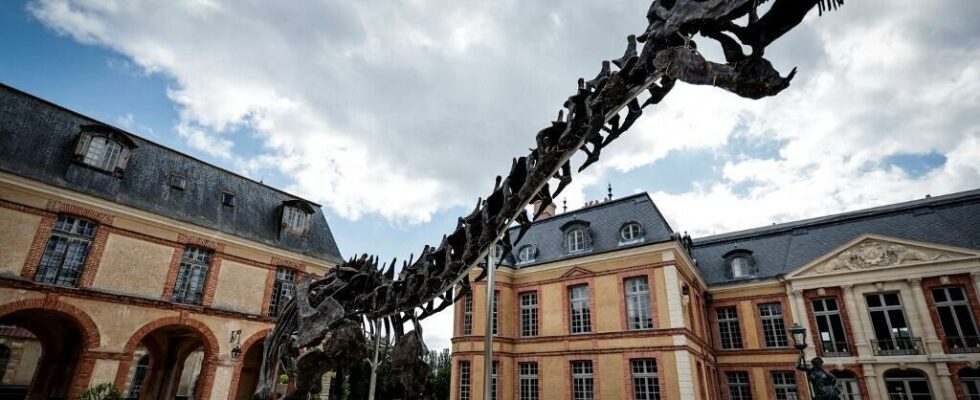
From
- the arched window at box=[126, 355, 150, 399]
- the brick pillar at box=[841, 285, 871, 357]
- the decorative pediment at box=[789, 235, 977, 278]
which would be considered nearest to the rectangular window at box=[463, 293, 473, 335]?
the decorative pediment at box=[789, 235, 977, 278]

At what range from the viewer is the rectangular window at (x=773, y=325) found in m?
22.0

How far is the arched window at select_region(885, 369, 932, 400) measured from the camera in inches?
733

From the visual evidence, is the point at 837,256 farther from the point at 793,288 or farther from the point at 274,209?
the point at 274,209

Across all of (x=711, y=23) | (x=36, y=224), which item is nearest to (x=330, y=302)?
(x=711, y=23)

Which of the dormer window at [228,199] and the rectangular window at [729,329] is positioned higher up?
the dormer window at [228,199]

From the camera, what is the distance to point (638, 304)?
Answer: 1947 centimetres

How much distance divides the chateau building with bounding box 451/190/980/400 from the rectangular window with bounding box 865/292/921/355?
0.06m

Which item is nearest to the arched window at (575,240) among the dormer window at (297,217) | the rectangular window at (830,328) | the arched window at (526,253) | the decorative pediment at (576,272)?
the decorative pediment at (576,272)

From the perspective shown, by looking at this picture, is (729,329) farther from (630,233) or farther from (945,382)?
(630,233)

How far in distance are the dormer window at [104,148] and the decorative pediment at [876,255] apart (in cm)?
2949

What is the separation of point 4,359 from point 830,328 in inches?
1873

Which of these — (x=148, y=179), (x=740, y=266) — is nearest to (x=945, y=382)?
(x=740, y=266)

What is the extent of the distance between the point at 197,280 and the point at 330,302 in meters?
14.8

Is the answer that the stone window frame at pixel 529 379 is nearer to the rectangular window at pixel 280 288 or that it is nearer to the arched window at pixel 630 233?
the arched window at pixel 630 233
